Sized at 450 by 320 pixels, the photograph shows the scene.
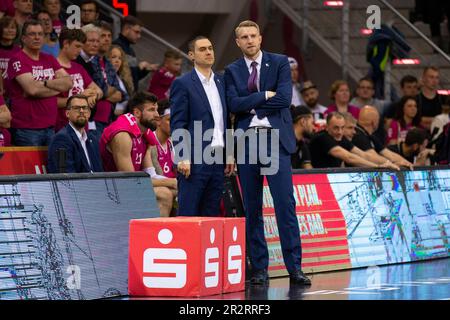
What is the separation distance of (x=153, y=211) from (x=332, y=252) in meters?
2.59

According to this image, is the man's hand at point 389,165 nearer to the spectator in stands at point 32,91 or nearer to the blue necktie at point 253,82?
the blue necktie at point 253,82

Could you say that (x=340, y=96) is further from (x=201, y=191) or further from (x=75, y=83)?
(x=201, y=191)

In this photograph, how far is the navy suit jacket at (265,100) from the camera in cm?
1095

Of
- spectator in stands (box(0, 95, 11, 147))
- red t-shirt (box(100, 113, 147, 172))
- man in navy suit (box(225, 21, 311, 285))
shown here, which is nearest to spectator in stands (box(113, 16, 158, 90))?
spectator in stands (box(0, 95, 11, 147))

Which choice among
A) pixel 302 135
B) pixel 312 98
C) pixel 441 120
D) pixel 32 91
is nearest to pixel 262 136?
pixel 32 91

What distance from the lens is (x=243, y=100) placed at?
1095 centimetres

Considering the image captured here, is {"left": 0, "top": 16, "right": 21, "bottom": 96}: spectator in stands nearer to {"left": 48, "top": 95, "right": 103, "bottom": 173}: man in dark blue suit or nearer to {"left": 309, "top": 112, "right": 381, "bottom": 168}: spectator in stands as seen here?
{"left": 48, "top": 95, "right": 103, "bottom": 173}: man in dark blue suit

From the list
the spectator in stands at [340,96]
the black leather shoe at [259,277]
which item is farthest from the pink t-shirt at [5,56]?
the spectator in stands at [340,96]

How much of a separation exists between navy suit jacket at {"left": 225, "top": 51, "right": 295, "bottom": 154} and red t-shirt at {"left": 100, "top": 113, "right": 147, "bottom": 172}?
1.62 m

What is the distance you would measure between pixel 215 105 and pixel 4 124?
110 inches

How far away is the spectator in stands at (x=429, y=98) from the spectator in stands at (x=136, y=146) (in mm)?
6700

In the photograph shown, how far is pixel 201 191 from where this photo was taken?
11.0 metres
